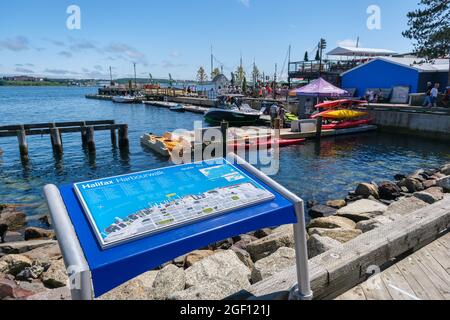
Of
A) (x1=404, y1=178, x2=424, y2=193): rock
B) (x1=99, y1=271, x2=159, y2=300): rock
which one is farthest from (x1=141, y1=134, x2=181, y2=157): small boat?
(x1=99, y1=271, x2=159, y2=300): rock

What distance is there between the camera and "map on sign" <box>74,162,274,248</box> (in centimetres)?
221

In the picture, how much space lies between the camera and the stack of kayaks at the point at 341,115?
24.6 meters

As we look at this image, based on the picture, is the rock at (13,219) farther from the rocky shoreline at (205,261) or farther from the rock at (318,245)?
the rock at (318,245)

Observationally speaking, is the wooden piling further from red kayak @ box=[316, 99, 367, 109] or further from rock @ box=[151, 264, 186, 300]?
red kayak @ box=[316, 99, 367, 109]

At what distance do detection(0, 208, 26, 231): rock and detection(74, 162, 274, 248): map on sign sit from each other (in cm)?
906

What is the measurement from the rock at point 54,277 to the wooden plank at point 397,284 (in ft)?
15.7

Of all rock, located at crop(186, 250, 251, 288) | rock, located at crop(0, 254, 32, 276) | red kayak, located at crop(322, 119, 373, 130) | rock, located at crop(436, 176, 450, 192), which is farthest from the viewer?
red kayak, located at crop(322, 119, 373, 130)

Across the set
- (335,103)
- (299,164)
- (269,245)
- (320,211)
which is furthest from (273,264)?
(335,103)

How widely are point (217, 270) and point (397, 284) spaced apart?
2459 millimetres

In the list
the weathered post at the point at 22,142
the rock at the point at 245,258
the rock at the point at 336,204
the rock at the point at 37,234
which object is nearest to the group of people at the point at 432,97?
the rock at the point at 336,204

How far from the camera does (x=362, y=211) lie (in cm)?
837

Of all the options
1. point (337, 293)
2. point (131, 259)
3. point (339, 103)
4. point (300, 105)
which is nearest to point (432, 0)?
point (339, 103)

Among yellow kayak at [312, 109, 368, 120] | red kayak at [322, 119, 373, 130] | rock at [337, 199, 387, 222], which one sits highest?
yellow kayak at [312, 109, 368, 120]
